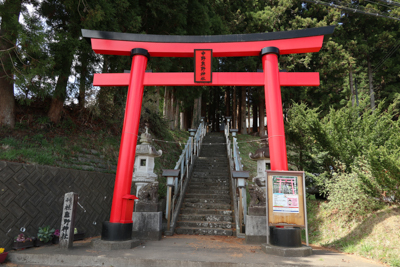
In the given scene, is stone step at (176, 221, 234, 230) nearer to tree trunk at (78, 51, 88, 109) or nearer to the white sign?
the white sign

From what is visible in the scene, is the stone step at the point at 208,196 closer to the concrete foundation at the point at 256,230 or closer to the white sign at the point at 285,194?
the concrete foundation at the point at 256,230

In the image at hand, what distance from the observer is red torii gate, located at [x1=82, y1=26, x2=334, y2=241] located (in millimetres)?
5406

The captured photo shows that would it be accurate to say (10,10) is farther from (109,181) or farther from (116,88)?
(109,181)

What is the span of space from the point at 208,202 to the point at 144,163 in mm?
2369

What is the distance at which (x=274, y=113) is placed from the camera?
552 centimetres

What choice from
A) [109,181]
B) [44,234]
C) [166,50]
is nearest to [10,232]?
[44,234]

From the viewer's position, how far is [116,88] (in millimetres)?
9734

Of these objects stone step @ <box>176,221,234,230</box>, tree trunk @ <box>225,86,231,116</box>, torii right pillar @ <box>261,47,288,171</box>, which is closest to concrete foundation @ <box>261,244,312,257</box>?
torii right pillar @ <box>261,47,288,171</box>

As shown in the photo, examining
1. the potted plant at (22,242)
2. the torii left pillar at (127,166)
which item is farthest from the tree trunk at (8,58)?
the potted plant at (22,242)

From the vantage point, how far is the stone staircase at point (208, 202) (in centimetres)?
670

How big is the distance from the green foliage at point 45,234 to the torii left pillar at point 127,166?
1.05 metres

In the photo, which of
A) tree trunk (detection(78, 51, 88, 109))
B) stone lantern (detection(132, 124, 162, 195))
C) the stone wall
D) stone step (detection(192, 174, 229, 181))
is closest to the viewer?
the stone wall

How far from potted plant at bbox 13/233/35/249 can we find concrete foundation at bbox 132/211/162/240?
209 cm

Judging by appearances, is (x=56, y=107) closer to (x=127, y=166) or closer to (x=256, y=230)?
(x=127, y=166)
